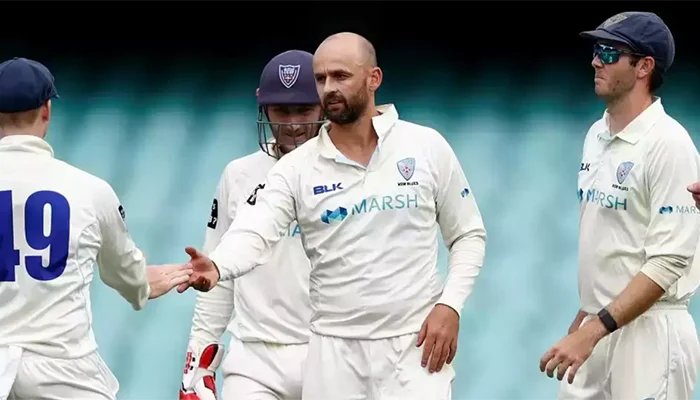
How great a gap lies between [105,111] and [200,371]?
329 cm

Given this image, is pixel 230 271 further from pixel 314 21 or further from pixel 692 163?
pixel 314 21

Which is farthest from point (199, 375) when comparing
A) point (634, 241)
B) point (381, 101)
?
point (381, 101)

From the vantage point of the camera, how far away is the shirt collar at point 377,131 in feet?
14.4

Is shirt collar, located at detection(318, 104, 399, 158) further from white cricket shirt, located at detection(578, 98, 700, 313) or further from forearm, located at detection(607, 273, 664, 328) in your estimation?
forearm, located at detection(607, 273, 664, 328)

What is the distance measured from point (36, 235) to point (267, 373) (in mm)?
962

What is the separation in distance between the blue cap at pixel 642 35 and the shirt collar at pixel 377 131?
694 mm

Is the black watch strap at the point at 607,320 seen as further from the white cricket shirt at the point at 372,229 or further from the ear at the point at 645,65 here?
the ear at the point at 645,65

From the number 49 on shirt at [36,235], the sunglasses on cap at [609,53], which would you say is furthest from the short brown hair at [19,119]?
the sunglasses on cap at [609,53]

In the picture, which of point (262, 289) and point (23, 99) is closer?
point (23, 99)

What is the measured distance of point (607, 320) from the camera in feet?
14.4

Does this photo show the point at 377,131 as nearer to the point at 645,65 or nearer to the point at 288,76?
the point at 288,76

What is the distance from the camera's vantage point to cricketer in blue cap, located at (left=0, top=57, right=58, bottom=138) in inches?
165

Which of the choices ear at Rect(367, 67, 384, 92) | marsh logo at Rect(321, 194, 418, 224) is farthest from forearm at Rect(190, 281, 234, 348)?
ear at Rect(367, 67, 384, 92)

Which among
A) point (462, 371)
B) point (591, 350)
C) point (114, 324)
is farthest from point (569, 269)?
point (591, 350)
